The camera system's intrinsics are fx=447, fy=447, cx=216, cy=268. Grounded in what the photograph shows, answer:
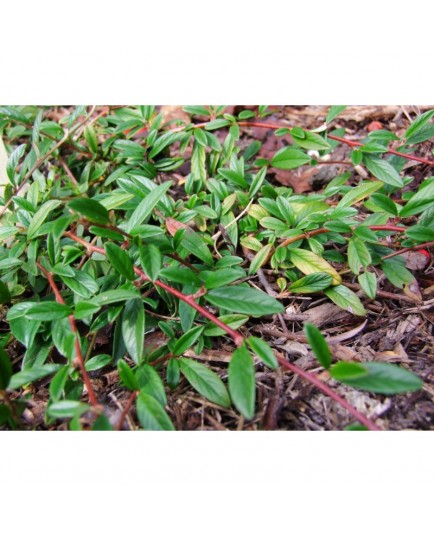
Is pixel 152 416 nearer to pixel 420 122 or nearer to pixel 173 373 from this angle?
pixel 173 373

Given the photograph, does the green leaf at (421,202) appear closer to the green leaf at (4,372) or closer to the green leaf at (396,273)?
the green leaf at (396,273)

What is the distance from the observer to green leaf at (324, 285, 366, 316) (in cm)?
137

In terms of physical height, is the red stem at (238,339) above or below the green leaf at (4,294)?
above

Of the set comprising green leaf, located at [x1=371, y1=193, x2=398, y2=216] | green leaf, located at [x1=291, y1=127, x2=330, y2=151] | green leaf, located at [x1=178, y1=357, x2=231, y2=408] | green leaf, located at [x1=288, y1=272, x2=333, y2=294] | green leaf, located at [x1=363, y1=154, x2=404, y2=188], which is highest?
green leaf, located at [x1=291, y1=127, x2=330, y2=151]

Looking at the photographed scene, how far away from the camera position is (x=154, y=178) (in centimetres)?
178

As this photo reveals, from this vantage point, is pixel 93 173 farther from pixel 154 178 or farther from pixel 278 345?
pixel 278 345

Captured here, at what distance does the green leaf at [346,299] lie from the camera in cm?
137

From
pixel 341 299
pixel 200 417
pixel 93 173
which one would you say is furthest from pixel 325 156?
pixel 200 417

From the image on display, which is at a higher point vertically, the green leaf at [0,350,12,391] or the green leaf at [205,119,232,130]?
the green leaf at [205,119,232,130]

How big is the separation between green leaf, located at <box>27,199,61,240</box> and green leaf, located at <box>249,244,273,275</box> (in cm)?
64

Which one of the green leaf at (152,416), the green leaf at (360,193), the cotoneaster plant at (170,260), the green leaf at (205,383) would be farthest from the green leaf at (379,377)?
the green leaf at (360,193)

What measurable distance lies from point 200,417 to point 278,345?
0.34 m

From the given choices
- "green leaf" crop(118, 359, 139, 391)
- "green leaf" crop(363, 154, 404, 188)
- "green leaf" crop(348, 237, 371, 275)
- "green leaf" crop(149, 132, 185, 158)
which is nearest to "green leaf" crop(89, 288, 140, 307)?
"green leaf" crop(118, 359, 139, 391)

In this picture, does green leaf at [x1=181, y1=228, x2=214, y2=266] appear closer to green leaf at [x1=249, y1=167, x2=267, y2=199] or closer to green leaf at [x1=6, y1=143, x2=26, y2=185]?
green leaf at [x1=249, y1=167, x2=267, y2=199]
